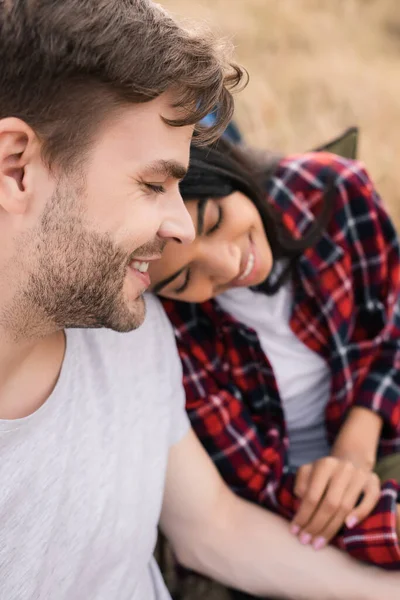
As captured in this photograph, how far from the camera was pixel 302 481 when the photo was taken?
153 centimetres

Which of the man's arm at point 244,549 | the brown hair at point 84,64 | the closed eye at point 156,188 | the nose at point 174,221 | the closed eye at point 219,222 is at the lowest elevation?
the man's arm at point 244,549

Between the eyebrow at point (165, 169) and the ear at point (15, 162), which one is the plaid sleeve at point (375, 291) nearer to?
the eyebrow at point (165, 169)

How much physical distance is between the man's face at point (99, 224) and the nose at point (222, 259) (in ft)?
0.81

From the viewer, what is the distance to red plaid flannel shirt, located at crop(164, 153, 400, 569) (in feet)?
5.13

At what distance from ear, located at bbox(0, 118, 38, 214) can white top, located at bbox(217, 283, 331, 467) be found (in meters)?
Answer: 0.76

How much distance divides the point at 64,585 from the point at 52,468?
0.21 m

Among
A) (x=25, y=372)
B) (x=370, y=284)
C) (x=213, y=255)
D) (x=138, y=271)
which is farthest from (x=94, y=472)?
(x=370, y=284)

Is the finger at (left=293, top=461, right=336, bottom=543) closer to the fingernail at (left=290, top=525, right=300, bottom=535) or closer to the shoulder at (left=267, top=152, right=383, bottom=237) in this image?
the fingernail at (left=290, top=525, right=300, bottom=535)

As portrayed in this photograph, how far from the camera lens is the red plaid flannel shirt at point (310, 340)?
1.56 meters

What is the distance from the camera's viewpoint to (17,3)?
37.8 inches

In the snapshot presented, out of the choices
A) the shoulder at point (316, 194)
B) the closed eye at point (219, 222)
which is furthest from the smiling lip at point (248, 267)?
the shoulder at point (316, 194)

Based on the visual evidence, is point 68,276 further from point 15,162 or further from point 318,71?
point 318,71

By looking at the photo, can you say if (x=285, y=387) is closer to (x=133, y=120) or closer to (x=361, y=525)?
(x=361, y=525)

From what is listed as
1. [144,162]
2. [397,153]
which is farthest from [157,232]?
[397,153]
